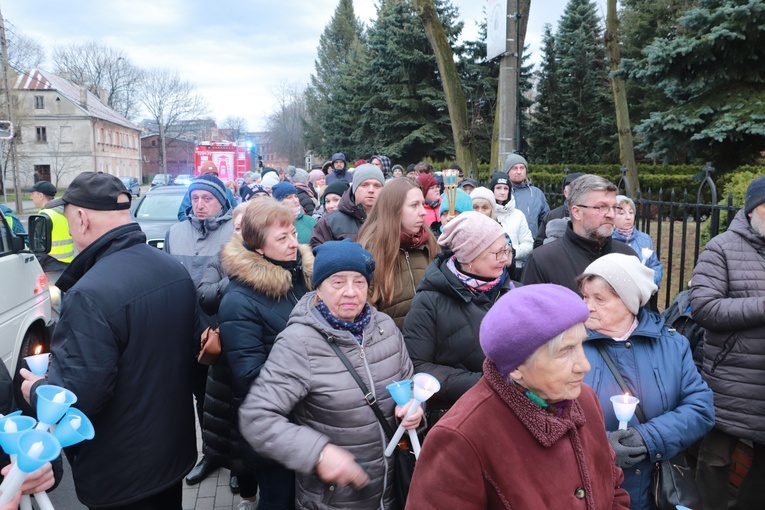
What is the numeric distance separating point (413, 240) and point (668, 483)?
6.45 feet

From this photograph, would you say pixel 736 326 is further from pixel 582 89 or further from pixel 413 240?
pixel 582 89

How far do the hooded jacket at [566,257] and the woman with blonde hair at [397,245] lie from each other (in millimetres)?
683

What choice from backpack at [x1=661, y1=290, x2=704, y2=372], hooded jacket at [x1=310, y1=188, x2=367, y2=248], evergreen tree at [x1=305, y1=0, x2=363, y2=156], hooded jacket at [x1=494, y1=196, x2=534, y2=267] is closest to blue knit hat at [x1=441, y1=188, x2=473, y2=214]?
hooded jacket at [x1=310, y1=188, x2=367, y2=248]

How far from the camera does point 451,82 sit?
12883 millimetres

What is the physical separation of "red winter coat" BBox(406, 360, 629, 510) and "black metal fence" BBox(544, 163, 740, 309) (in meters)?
3.43

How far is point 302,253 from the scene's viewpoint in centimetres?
351

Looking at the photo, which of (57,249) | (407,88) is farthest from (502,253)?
(407,88)

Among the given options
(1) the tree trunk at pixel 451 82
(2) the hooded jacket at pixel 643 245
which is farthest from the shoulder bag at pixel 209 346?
(1) the tree trunk at pixel 451 82

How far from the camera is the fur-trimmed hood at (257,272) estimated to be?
10.3ft

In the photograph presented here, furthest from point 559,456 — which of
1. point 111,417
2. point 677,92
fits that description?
point 677,92

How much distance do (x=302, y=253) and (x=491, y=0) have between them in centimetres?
629

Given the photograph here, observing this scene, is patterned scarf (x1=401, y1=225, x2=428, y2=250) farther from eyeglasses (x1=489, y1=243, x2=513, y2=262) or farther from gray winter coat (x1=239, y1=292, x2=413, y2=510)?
gray winter coat (x1=239, y1=292, x2=413, y2=510)

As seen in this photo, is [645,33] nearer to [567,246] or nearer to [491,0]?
[491,0]

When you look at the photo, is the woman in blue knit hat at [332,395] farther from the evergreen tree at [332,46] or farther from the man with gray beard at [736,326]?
the evergreen tree at [332,46]
